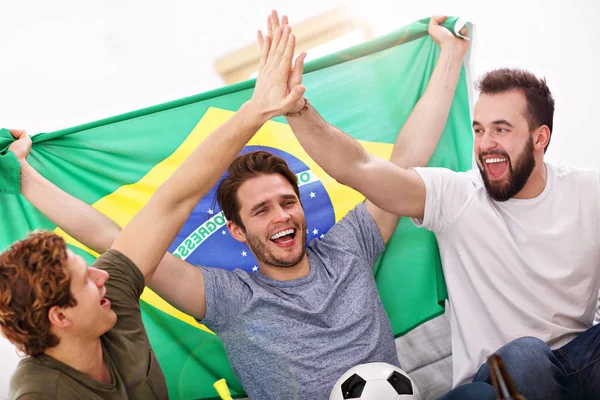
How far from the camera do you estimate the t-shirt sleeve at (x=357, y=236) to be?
1702 mm

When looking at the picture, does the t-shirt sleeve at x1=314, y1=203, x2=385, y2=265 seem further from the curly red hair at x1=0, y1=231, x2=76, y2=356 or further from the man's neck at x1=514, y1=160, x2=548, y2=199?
the curly red hair at x1=0, y1=231, x2=76, y2=356

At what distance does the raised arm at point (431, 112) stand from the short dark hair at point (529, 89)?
0.16m

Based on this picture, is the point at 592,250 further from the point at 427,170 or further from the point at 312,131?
the point at 312,131

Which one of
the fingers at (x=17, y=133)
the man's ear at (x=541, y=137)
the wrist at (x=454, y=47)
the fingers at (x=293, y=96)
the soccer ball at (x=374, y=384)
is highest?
the wrist at (x=454, y=47)

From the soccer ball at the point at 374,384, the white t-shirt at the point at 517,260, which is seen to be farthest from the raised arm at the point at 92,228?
the white t-shirt at the point at 517,260

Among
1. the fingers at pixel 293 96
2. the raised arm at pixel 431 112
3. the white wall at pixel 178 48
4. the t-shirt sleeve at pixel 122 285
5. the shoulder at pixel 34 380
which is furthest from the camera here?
the white wall at pixel 178 48

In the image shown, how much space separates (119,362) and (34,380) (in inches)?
7.3

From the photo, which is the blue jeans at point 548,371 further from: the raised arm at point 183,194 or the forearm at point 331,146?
the raised arm at point 183,194

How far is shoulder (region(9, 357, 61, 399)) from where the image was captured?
43.2 inches

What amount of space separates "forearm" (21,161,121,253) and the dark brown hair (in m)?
0.32

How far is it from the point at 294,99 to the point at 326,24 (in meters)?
1.41

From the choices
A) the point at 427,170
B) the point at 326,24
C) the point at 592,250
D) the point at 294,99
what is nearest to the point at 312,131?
the point at 294,99

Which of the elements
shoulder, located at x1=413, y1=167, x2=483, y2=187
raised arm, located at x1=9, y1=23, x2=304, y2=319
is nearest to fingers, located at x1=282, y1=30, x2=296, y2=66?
raised arm, located at x1=9, y1=23, x2=304, y2=319

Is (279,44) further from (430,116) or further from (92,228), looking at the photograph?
(92,228)
